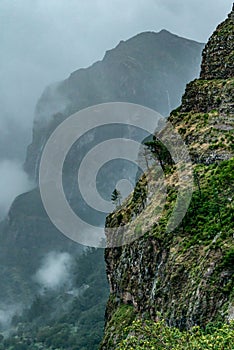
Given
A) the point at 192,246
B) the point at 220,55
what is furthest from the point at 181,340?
the point at 220,55

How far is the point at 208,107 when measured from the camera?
84.5 m

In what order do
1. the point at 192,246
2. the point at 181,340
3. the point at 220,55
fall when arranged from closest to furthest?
the point at 181,340
the point at 192,246
the point at 220,55

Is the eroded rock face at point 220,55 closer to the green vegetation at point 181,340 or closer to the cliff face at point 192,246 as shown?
the cliff face at point 192,246

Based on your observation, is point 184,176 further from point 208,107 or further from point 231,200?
point 208,107

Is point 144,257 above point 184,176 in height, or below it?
below

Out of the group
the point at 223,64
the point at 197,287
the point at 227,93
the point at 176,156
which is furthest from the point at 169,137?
the point at 197,287

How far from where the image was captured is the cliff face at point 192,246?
153 feet

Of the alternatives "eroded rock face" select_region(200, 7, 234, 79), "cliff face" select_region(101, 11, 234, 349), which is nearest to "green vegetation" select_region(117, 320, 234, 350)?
"cliff face" select_region(101, 11, 234, 349)

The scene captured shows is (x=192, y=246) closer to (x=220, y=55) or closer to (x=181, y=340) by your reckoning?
(x=181, y=340)

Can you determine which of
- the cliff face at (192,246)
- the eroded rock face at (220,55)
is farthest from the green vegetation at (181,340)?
the eroded rock face at (220,55)

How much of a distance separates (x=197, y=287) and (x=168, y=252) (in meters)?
9.48

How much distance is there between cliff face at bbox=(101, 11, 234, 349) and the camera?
46562 mm

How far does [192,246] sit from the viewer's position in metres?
53.7

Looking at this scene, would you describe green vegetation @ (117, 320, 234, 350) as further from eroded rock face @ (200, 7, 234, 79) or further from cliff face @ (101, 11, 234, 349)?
eroded rock face @ (200, 7, 234, 79)
